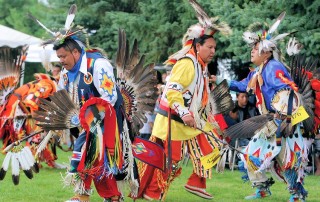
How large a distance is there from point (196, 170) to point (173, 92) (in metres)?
0.88

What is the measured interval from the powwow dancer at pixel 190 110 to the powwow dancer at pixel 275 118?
1.13ft

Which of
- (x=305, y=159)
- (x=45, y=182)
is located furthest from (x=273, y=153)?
(x=45, y=182)

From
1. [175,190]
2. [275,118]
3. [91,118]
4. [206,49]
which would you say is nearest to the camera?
[91,118]

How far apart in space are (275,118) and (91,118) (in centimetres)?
198

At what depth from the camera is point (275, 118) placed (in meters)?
6.93

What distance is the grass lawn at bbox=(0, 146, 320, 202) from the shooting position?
7.34 meters

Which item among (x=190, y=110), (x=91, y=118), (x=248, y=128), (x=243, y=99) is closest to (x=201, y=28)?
(x=190, y=110)

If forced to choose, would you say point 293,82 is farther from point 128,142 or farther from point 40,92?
point 40,92

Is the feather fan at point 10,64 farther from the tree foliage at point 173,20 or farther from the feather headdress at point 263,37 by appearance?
the tree foliage at point 173,20

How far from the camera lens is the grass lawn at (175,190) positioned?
7.34 metres

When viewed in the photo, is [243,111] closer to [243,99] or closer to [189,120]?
[243,99]

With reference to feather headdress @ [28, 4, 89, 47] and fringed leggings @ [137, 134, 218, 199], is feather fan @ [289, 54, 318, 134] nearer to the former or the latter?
fringed leggings @ [137, 134, 218, 199]

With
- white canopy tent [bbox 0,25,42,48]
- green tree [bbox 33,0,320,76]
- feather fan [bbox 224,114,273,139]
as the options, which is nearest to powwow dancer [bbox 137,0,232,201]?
feather fan [bbox 224,114,273,139]

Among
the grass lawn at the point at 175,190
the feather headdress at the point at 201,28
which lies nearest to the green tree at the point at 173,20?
the grass lawn at the point at 175,190
